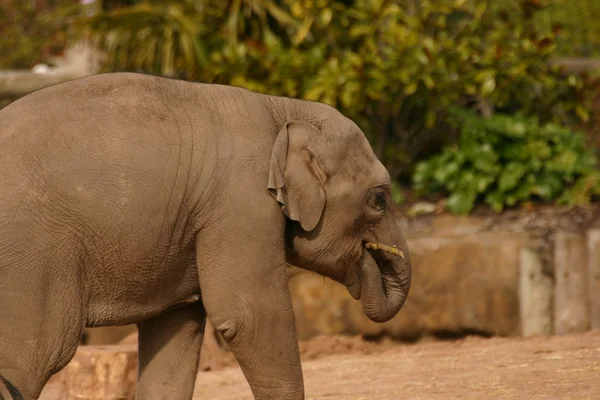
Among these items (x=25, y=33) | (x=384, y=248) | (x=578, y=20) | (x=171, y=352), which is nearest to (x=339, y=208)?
(x=384, y=248)

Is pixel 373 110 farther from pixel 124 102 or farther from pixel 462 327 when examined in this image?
pixel 124 102

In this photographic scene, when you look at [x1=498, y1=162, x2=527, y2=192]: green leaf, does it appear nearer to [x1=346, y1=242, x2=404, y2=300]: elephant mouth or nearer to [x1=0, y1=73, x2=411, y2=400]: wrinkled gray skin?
[x1=346, y1=242, x2=404, y2=300]: elephant mouth

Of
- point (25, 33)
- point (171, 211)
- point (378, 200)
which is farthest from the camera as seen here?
point (25, 33)

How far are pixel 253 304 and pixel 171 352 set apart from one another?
81cm

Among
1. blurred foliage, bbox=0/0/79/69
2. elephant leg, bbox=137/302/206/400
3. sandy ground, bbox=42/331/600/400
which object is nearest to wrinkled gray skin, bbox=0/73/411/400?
elephant leg, bbox=137/302/206/400

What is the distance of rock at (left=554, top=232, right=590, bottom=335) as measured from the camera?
9.48 meters

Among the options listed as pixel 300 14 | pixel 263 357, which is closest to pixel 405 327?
pixel 300 14

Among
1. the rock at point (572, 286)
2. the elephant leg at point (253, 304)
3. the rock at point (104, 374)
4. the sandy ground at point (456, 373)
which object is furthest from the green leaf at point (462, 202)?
the elephant leg at point (253, 304)

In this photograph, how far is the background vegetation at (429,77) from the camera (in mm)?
10648

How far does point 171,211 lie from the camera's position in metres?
5.25

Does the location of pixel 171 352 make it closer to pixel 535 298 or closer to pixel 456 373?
pixel 456 373

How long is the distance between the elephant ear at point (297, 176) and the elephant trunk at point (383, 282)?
1.83ft

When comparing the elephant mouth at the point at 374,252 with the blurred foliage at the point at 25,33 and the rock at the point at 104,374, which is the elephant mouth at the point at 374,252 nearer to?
the rock at the point at 104,374

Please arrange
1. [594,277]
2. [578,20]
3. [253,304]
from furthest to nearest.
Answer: [578,20]
[594,277]
[253,304]
